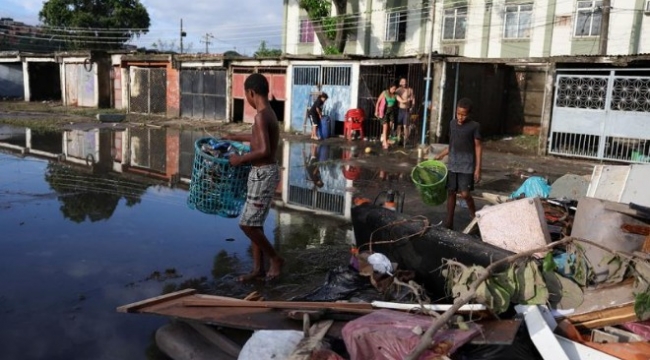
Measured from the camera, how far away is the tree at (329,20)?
27.1m

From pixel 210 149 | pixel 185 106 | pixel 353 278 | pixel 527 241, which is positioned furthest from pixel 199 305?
pixel 185 106

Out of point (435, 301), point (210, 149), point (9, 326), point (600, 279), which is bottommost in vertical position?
point (9, 326)

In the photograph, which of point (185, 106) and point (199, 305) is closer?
point (199, 305)

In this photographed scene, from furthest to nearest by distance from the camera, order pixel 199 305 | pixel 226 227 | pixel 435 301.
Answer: pixel 226 227
pixel 435 301
pixel 199 305

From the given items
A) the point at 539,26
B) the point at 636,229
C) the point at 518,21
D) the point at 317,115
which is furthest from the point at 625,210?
the point at 518,21

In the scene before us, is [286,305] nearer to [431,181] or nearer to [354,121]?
[431,181]

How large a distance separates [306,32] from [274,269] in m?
26.5

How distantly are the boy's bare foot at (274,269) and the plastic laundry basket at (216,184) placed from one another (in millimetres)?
596

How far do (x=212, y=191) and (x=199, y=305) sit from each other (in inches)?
56.3

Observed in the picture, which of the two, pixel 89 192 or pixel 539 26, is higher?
pixel 539 26

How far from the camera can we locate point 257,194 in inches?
187

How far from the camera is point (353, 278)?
14.3 feet

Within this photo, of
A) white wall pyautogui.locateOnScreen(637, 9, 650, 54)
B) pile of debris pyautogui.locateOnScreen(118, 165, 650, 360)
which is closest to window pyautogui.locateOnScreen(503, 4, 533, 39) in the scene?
white wall pyautogui.locateOnScreen(637, 9, 650, 54)

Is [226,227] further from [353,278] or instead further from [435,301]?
[435,301]
